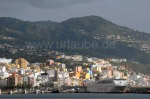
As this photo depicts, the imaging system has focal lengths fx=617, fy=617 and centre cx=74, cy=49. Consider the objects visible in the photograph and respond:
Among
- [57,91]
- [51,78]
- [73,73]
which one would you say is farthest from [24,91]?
[73,73]

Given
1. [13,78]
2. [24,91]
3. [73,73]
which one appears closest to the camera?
[24,91]

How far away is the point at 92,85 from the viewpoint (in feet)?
445

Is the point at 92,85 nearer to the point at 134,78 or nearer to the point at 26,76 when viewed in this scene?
the point at 26,76

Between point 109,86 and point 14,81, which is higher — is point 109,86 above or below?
below

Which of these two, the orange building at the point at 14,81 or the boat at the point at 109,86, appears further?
the orange building at the point at 14,81

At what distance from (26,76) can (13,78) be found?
23.0ft

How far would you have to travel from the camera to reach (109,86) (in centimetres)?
13162

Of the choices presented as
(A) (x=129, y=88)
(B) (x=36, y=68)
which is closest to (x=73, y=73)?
(B) (x=36, y=68)

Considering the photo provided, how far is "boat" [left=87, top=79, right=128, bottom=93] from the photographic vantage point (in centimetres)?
13062

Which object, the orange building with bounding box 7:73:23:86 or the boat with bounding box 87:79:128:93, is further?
the orange building with bounding box 7:73:23:86

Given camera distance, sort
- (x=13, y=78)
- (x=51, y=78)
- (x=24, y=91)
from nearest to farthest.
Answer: (x=24, y=91)
(x=13, y=78)
(x=51, y=78)

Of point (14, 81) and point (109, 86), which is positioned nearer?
point (109, 86)

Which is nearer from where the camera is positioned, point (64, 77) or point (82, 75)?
point (64, 77)

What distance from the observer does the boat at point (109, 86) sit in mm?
130625
